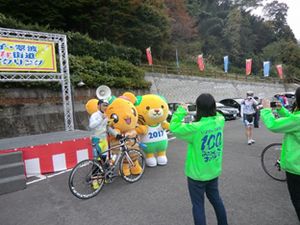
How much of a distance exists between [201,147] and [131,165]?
8.98 feet

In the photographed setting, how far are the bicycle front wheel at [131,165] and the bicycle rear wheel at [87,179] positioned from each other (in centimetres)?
54

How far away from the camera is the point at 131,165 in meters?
5.18

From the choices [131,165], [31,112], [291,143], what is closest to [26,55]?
[31,112]

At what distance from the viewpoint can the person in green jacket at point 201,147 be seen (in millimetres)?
2688

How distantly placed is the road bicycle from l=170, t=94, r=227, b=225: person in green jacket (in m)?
2.29

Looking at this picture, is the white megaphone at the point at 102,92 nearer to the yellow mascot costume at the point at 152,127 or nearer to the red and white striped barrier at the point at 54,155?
→ the yellow mascot costume at the point at 152,127

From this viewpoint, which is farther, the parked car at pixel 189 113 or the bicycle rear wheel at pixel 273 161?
the parked car at pixel 189 113

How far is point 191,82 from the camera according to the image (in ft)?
77.9

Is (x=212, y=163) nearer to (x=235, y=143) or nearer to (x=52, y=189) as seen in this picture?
(x=52, y=189)

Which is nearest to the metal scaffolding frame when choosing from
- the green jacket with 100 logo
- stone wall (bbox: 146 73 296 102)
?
the green jacket with 100 logo

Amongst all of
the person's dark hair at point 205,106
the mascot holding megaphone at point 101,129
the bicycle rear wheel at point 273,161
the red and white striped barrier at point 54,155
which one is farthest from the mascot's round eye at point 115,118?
the bicycle rear wheel at point 273,161

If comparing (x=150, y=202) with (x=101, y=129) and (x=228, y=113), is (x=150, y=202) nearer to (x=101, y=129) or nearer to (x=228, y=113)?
(x=101, y=129)

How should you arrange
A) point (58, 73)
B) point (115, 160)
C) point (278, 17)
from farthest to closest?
point (278, 17), point (58, 73), point (115, 160)

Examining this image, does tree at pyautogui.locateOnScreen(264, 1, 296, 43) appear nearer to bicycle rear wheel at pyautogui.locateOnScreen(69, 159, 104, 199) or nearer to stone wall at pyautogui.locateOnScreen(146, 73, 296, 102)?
stone wall at pyautogui.locateOnScreen(146, 73, 296, 102)
